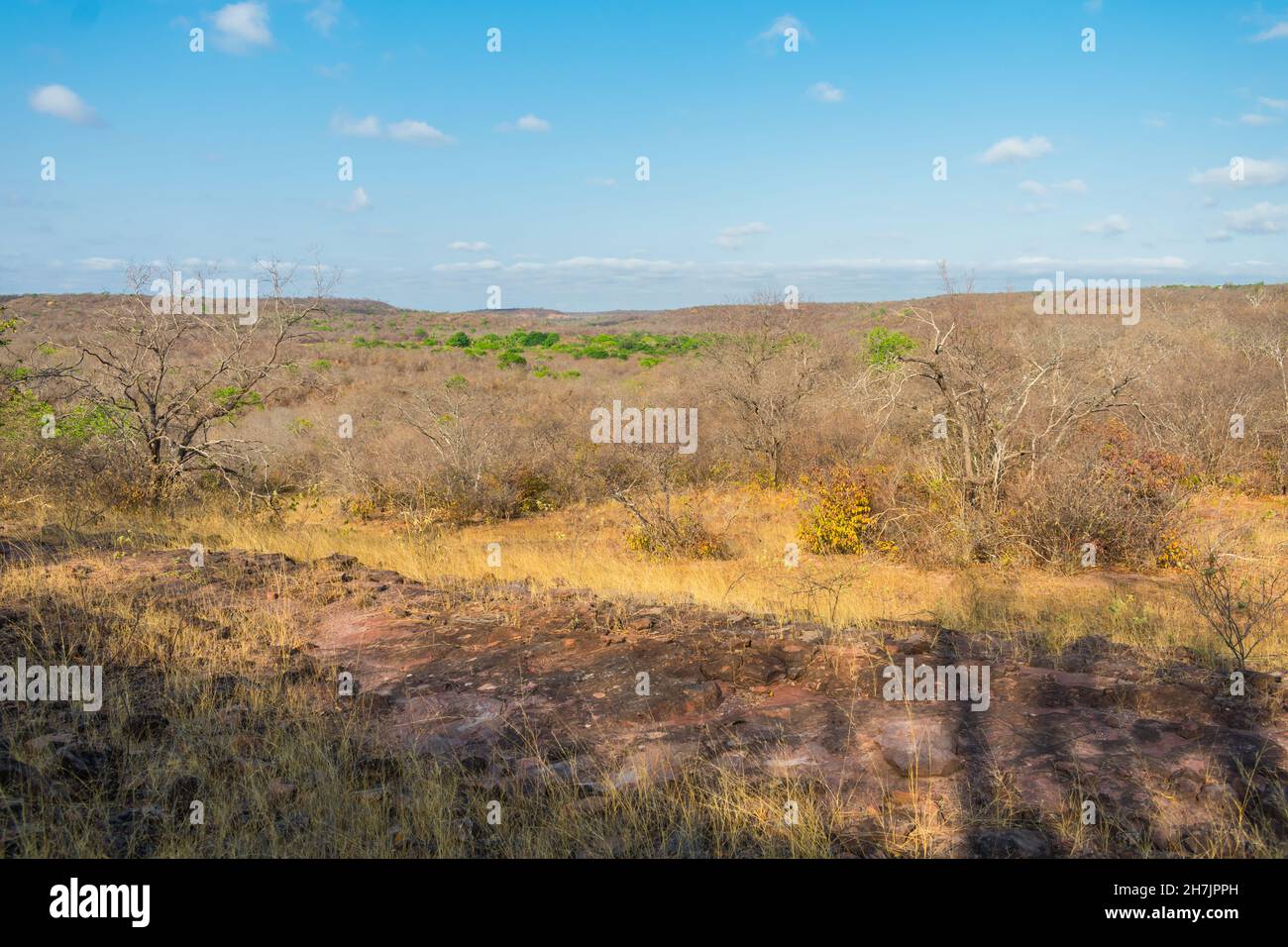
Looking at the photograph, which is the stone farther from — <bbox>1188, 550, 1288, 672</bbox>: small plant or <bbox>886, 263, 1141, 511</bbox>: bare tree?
<bbox>886, 263, 1141, 511</bbox>: bare tree

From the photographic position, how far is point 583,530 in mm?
14641

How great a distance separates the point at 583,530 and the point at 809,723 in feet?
32.8

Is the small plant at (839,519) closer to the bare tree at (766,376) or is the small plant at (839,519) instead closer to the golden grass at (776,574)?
the golden grass at (776,574)

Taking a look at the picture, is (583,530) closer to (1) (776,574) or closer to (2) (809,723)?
(1) (776,574)

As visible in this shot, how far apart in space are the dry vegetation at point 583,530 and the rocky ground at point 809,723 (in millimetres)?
98

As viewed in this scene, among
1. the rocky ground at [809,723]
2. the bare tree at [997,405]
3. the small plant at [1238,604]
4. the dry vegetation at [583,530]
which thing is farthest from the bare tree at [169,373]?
the small plant at [1238,604]

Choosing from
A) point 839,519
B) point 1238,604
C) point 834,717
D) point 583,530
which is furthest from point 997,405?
point 834,717

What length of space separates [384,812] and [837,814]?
2.14 metres

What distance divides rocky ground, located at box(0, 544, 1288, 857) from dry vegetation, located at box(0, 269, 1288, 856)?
0.10m

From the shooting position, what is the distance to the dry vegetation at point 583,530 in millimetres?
3910

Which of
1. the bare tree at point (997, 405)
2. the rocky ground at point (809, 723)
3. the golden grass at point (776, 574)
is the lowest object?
the golden grass at point (776, 574)

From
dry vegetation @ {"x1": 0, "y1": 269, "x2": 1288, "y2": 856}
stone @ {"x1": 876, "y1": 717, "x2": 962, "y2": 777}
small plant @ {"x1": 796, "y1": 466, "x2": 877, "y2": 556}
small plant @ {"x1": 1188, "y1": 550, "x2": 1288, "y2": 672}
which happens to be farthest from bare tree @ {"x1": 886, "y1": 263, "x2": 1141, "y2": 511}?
stone @ {"x1": 876, "y1": 717, "x2": 962, "y2": 777}

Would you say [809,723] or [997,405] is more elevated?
[997,405]

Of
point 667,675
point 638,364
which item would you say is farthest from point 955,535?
point 638,364
